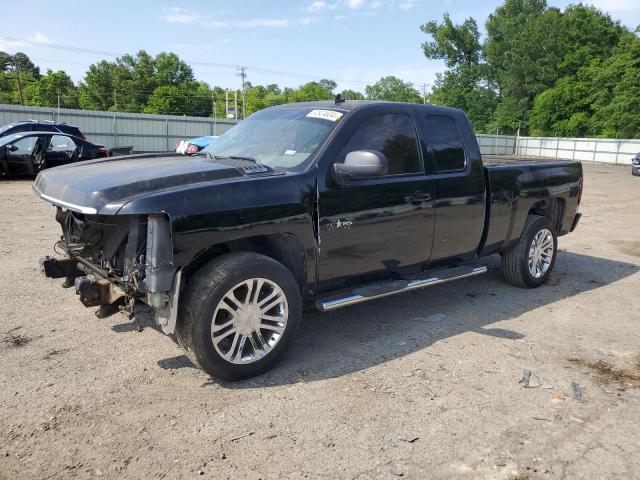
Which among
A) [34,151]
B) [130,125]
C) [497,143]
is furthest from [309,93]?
[34,151]

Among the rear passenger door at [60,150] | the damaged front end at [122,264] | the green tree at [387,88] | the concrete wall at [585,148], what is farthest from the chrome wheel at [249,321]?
the green tree at [387,88]

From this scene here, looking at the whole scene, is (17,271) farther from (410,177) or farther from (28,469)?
(410,177)

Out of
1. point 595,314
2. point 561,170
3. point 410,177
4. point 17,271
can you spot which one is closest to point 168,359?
point 410,177

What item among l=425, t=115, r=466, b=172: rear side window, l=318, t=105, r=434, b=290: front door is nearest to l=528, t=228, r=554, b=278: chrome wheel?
l=425, t=115, r=466, b=172: rear side window

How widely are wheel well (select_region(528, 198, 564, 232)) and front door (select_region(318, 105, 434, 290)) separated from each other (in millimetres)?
2180

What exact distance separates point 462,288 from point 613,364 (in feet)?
6.97

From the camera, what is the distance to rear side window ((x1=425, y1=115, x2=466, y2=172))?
4.98 m

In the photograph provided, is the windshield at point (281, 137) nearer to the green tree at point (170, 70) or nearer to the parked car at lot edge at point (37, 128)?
the parked car at lot edge at point (37, 128)

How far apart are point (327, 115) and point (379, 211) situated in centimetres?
92

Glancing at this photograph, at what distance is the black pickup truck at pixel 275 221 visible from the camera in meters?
3.46

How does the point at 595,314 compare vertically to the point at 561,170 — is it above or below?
below

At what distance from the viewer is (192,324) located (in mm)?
3482

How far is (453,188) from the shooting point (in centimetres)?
501

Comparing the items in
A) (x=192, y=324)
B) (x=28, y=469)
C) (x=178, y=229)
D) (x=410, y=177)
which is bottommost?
(x=28, y=469)
